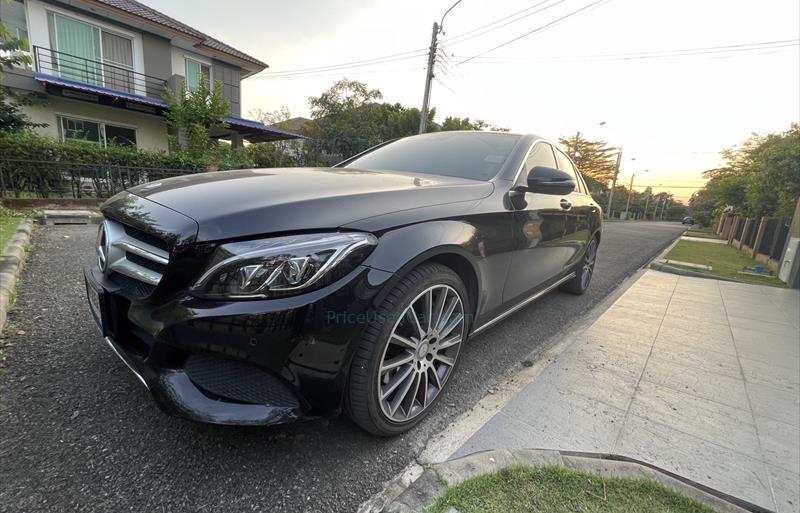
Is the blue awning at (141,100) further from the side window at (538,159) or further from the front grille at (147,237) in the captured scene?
the front grille at (147,237)

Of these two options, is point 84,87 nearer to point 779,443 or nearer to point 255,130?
point 255,130

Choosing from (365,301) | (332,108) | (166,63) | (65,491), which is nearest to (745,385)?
(365,301)

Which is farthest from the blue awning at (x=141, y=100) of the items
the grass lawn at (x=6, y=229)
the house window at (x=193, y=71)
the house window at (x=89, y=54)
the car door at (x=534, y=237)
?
the car door at (x=534, y=237)

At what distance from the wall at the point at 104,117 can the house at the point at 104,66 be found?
0.08ft

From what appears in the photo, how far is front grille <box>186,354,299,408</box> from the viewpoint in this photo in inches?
51.4

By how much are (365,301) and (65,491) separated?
122cm

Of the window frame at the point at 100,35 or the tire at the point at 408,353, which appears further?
the window frame at the point at 100,35

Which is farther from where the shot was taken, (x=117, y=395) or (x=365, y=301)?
(x=117, y=395)

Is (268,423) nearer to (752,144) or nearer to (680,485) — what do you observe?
(680,485)

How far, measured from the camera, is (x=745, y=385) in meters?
2.53

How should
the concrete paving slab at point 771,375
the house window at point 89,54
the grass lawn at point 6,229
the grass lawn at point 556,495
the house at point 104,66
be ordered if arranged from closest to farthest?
1. the grass lawn at point 556,495
2. the concrete paving slab at point 771,375
3. the grass lawn at point 6,229
4. the house at point 104,66
5. the house window at point 89,54

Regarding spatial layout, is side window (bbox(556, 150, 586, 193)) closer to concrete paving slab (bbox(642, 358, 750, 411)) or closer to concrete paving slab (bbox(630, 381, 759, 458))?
concrete paving slab (bbox(642, 358, 750, 411))

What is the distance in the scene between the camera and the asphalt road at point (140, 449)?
1322 millimetres

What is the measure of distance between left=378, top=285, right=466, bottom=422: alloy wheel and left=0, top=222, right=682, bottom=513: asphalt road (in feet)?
0.56
